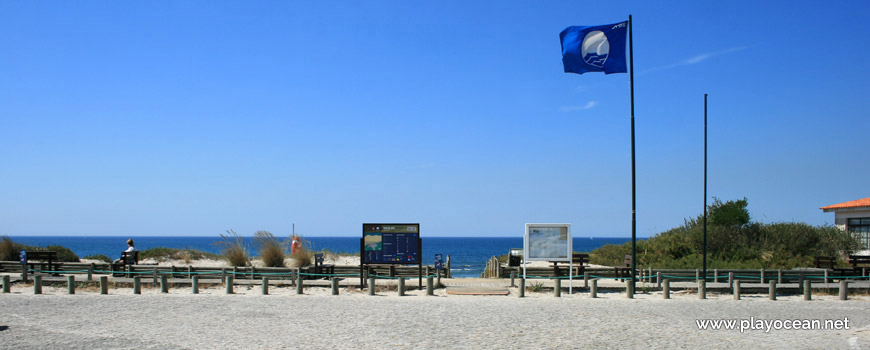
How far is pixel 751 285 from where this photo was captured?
1673cm

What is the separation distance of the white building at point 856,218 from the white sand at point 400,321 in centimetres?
1918

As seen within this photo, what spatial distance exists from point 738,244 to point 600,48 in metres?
16.5

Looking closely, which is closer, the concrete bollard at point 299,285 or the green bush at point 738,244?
the concrete bollard at point 299,285

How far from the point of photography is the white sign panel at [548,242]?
16734 millimetres

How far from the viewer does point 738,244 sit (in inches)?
1142

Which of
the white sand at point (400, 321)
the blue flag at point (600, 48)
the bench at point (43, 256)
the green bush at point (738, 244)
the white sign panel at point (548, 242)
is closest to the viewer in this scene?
the white sand at point (400, 321)

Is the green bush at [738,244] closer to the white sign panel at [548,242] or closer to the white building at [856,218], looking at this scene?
the white building at [856,218]

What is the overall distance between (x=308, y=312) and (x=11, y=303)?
685 centimetres

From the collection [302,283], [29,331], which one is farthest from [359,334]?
[302,283]

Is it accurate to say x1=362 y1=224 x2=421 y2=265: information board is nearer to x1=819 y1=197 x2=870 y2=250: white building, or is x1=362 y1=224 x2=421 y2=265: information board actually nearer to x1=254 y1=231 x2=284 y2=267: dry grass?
x1=254 y1=231 x2=284 y2=267: dry grass

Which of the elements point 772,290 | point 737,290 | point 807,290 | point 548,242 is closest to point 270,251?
point 548,242

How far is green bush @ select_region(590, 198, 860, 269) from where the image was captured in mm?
27094

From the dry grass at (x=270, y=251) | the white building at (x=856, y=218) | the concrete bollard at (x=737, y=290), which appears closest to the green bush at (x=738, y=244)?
the white building at (x=856, y=218)

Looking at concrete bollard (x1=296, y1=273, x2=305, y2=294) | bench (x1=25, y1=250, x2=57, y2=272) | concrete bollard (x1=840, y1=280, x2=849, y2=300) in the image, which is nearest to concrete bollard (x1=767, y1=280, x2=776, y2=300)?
concrete bollard (x1=840, y1=280, x2=849, y2=300)
